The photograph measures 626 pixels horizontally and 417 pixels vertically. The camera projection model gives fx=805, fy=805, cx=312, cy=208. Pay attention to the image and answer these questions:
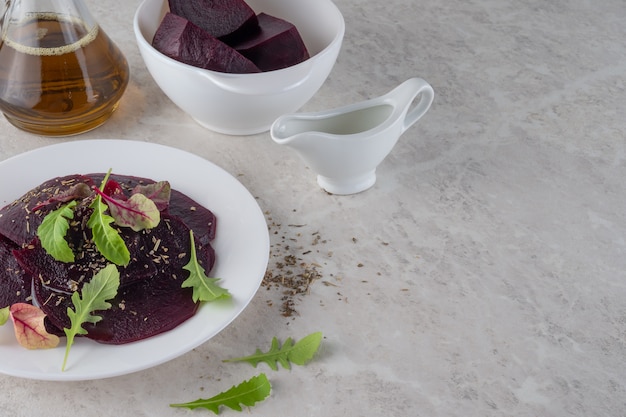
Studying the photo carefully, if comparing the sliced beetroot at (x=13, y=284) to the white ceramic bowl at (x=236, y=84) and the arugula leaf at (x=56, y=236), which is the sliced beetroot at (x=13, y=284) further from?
the white ceramic bowl at (x=236, y=84)

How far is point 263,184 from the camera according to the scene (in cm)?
134

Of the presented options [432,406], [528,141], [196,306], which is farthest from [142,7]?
[432,406]

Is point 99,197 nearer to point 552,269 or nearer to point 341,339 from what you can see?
point 341,339

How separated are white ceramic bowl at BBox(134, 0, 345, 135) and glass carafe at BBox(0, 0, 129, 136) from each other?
9cm

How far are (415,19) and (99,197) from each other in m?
1.05

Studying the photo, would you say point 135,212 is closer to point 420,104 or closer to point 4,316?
point 4,316

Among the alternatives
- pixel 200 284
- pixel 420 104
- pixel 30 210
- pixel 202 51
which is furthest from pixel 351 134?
pixel 30 210

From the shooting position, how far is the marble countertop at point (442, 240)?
3.32ft

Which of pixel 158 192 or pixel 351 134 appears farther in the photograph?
pixel 351 134

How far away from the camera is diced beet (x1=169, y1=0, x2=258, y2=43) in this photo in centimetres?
137

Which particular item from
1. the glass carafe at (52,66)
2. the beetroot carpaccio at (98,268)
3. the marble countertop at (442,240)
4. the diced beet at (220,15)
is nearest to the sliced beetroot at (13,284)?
the beetroot carpaccio at (98,268)

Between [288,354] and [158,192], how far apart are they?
29 centimetres

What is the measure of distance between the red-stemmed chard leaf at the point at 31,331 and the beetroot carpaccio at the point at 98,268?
22 millimetres

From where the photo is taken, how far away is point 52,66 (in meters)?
1.29
